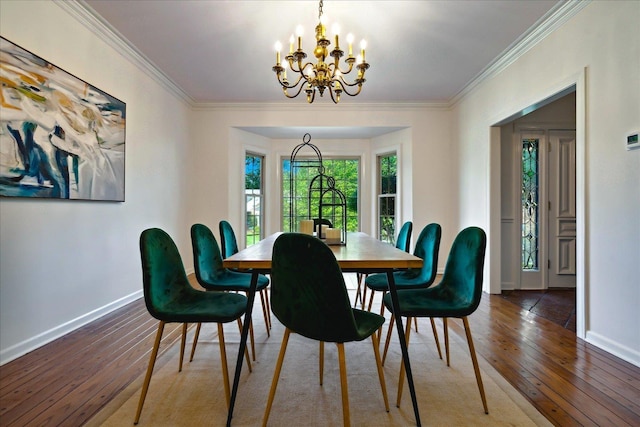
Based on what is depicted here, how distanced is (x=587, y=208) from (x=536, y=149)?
78.5 inches

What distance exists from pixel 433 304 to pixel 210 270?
162 centimetres

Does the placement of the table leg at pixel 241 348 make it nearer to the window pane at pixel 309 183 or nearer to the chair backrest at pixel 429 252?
the chair backrest at pixel 429 252

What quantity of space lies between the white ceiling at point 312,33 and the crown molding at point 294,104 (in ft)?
0.12

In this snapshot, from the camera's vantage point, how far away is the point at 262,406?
5.50ft

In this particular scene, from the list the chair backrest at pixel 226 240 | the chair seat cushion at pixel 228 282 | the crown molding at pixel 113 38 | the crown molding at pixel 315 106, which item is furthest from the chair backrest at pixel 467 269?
the crown molding at pixel 315 106

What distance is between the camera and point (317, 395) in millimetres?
1779

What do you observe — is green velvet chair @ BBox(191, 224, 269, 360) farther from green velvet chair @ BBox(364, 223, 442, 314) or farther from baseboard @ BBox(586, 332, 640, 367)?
baseboard @ BBox(586, 332, 640, 367)

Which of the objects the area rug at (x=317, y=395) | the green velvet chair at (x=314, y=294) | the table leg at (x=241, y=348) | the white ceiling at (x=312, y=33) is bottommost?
the area rug at (x=317, y=395)

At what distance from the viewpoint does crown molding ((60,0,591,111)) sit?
2.75 metres

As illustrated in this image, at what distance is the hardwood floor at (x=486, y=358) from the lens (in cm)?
163

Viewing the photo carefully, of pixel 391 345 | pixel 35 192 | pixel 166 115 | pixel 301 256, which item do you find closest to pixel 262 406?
pixel 301 256

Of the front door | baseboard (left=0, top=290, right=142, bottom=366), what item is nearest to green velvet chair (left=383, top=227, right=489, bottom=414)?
baseboard (left=0, top=290, right=142, bottom=366)

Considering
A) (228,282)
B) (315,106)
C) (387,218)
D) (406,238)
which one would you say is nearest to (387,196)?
(387,218)

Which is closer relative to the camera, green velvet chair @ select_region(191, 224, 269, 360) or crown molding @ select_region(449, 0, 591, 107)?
green velvet chair @ select_region(191, 224, 269, 360)
